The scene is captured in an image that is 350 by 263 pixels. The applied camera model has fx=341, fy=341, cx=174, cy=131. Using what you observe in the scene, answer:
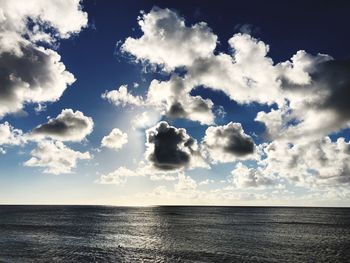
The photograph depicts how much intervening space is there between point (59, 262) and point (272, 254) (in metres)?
31.5

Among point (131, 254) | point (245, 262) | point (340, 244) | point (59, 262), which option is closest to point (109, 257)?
point (131, 254)

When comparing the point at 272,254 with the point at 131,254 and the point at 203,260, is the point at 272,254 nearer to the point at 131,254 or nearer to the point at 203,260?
the point at 203,260

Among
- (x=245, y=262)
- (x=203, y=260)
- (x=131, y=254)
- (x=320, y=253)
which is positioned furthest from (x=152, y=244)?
(x=320, y=253)

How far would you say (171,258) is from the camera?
49.5 meters

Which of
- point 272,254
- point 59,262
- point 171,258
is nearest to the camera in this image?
point 59,262

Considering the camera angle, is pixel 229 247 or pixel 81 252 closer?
pixel 81 252

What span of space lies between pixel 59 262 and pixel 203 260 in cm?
1955

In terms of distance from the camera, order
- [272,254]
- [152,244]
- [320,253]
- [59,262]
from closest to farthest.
A: 1. [59,262]
2. [272,254]
3. [320,253]
4. [152,244]

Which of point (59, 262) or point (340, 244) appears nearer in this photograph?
point (59, 262)

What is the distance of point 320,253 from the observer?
5644cm

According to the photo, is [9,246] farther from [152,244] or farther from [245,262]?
[245,262]

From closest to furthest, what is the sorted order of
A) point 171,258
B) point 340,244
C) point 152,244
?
point 171,258, point 152,244, point 340,244

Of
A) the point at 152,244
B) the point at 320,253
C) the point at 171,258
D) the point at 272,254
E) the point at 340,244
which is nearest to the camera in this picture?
the point at 171,258

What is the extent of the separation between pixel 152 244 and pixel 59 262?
73.4ft
